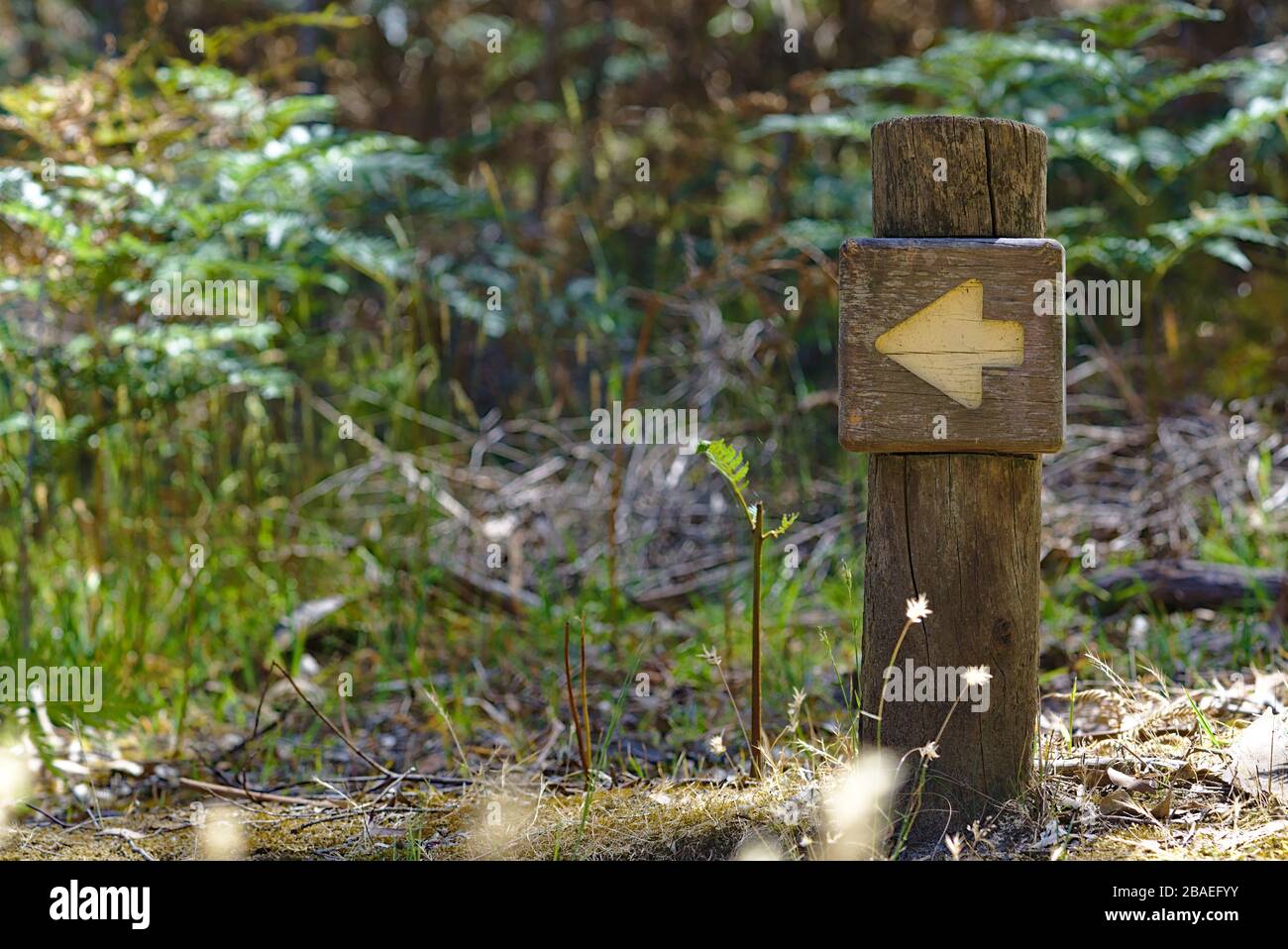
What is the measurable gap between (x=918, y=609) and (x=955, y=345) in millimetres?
526

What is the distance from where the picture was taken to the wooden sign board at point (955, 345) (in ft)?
7.76

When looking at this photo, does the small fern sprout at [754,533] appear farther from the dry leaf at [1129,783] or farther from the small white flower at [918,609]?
the dry leaf at [1129,783]

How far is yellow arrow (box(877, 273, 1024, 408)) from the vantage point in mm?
2375

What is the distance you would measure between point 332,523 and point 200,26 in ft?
15.0

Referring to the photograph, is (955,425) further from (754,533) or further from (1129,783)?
(1129,783)

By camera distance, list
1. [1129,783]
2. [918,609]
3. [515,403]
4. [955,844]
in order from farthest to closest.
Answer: [515,403] < [1129,783] < [918,609] < [955,844]

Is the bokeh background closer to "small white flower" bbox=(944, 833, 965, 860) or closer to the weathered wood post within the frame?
the weathered wood post

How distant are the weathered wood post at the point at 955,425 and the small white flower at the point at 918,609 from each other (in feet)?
0.07

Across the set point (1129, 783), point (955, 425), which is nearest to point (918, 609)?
point (955, 425)

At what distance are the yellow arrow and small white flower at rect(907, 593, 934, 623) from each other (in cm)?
43

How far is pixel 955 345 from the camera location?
2.38 m
